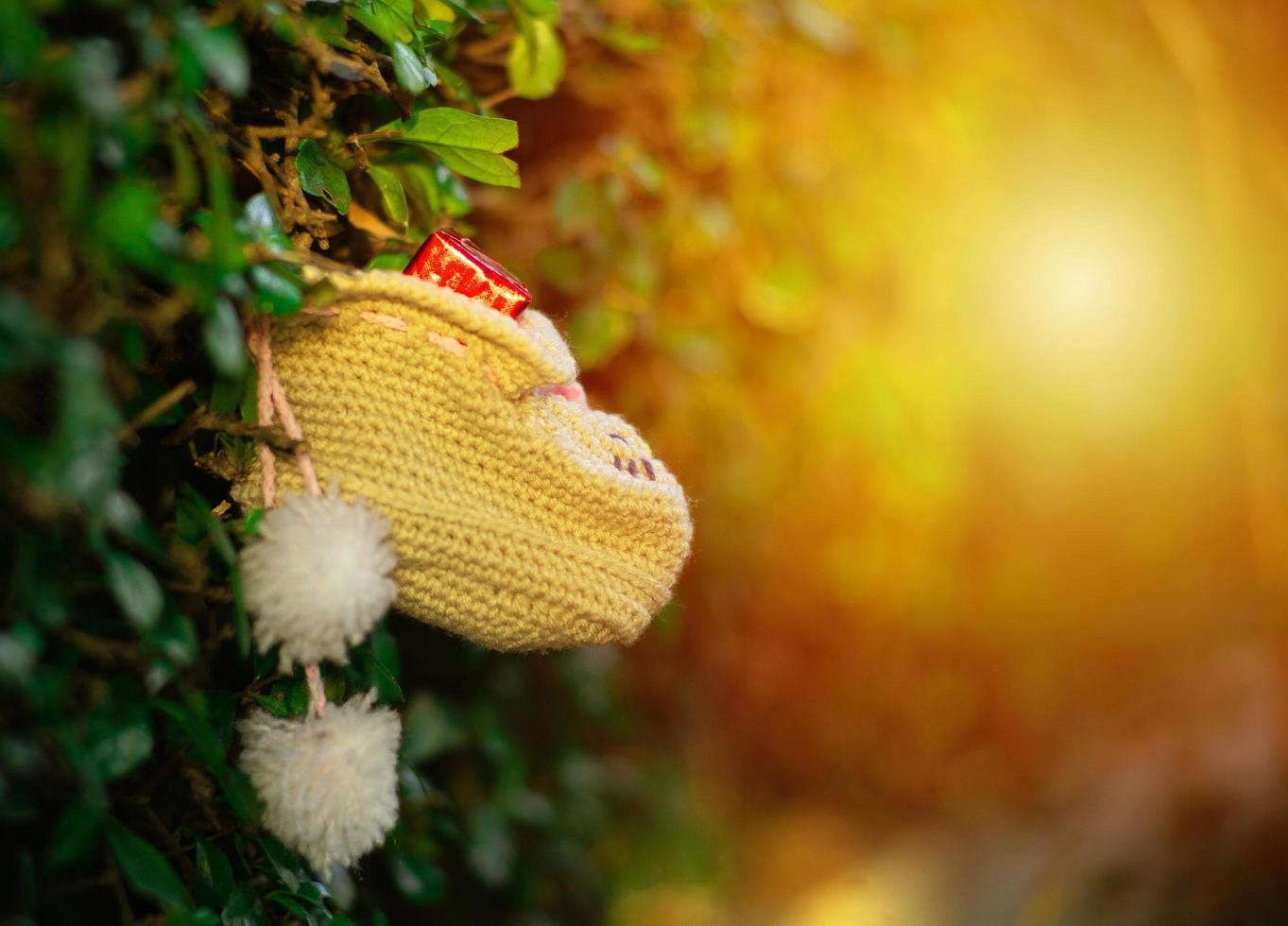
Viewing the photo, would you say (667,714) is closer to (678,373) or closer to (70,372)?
(678,373)

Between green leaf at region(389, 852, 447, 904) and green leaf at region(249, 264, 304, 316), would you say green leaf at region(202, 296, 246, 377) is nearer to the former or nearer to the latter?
green leaf at region(249, 264, 304, 316)

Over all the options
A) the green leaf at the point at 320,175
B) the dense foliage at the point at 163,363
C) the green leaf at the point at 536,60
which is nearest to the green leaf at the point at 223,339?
the dense foliage at the point at 163,363

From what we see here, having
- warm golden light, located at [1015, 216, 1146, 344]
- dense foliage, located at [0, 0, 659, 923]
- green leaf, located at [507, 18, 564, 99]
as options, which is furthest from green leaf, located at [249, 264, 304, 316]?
warm golden light, located at [1015, 216, 1146, 344]

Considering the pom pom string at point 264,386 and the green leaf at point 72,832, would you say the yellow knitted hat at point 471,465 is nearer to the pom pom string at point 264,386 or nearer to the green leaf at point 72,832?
the pom pom string at point 264,386

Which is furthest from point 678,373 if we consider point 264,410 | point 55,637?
point 55,637

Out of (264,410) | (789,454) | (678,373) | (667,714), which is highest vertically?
(264,410)

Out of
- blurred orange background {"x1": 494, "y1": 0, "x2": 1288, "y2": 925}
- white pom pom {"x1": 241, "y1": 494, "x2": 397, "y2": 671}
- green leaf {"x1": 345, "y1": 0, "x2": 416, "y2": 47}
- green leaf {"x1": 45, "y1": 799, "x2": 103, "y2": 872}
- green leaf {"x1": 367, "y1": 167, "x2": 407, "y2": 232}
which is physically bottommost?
blurred orange background {"x1": 494, "y1": 0, "x2": 1288, "y2": 925}
